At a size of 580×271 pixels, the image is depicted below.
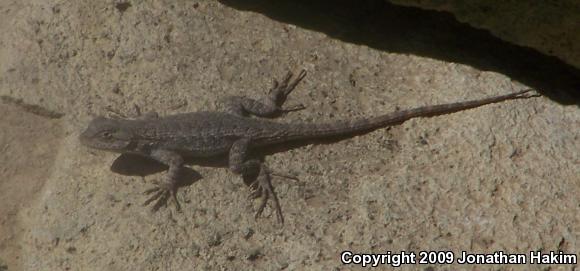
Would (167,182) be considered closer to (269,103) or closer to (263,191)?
(263,191)

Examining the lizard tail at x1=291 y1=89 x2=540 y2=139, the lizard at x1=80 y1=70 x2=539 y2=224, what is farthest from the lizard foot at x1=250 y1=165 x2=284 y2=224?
the lizard tail at x1=291 y1=89 x2=540 y2=139

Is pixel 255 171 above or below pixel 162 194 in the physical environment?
above

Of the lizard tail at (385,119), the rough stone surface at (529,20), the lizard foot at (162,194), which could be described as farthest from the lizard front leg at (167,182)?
the rough stone surface at (529,20)

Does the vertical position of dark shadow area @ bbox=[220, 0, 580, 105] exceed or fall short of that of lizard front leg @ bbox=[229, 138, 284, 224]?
it exceeds it

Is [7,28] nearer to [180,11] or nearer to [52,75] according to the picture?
[52,75]

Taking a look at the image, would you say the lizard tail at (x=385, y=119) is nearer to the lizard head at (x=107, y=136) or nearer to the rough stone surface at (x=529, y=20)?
the rough stone surface at (x=529, y=20)

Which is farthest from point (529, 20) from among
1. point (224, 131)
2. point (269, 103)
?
point (224, 131)

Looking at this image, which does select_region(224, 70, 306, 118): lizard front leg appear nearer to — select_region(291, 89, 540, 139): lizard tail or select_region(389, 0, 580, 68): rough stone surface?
select_region(291, 89, 540, 139): lizard tail
